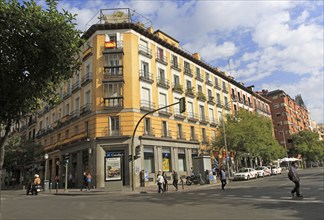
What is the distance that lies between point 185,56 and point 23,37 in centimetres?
3363

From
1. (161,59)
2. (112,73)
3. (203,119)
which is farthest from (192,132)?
(112,73)

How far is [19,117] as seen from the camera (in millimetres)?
6148

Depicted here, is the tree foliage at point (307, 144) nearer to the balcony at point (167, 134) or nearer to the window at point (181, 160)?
the window at point (181, 160)

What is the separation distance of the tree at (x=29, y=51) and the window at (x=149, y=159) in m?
22.8

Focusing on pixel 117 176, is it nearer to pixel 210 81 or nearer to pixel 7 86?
pixel 7 86

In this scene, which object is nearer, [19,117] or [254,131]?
[19,117]

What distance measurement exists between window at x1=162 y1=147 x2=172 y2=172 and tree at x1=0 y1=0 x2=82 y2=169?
81.3 ft

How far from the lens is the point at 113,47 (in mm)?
29656

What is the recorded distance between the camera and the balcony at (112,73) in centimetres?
2881

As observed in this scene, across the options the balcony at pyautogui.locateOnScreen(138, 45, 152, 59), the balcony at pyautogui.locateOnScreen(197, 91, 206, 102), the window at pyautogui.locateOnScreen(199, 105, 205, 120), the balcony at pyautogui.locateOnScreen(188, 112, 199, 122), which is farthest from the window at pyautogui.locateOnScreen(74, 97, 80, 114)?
the window at pyautogui.locateOnScreen(199, 105, 205, 120)

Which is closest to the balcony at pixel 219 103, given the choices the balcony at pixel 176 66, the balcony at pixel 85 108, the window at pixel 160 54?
the balcony at pixel 176 66

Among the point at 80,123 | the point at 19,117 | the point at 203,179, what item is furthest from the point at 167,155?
the point at 19,117

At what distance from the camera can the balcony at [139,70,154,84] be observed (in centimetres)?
3020

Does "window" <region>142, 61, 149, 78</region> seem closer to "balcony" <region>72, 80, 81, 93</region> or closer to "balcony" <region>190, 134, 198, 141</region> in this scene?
"balcony" <region>72, 80, 81, 93</region>
